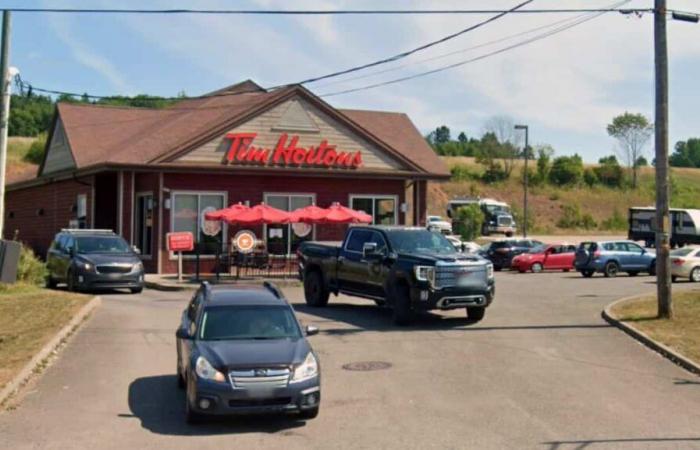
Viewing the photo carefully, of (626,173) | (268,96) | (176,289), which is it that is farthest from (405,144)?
(626,173)

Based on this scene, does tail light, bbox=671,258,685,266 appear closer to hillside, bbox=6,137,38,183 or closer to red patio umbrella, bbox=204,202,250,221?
red patio umbrella, bbox=204,202,250,221

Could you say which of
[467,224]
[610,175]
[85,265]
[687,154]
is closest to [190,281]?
[85,265]

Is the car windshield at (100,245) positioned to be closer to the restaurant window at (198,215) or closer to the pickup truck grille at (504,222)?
the restaurant window at (198,215)

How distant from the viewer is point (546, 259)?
40.1 metres

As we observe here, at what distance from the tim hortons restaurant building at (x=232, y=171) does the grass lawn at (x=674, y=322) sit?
1472 centimetres

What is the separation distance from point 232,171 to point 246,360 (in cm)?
2286

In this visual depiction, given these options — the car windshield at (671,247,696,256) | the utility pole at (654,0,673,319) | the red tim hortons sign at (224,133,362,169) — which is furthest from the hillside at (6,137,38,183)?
the utility pole at (654,0,673,319)

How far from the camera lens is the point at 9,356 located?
1341 centimetres

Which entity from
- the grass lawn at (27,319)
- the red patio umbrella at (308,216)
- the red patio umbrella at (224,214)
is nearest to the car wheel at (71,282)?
the grass lawn at (27,319)

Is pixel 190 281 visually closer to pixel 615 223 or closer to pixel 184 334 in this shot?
pixel 184 334

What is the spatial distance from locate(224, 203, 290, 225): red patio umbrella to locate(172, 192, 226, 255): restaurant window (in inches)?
118

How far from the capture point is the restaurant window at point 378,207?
3459cm

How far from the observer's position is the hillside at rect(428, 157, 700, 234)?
90.6 metres

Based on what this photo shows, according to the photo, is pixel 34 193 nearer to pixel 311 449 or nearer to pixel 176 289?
pixel 176 289
